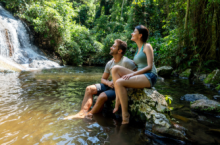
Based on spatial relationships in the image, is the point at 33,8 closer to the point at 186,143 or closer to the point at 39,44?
the point at 39,44

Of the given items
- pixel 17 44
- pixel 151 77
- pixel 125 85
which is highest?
pixel 17 44

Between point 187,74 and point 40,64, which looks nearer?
point 187,74

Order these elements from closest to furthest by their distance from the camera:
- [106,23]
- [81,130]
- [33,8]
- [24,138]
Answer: [24,138]
[81,130]
[33,8]
[106,23]

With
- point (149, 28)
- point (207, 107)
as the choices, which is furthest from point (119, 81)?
point (149, 28)

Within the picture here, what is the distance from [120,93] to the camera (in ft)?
8.73

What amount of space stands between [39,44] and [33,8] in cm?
357

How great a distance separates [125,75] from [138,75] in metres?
0.23

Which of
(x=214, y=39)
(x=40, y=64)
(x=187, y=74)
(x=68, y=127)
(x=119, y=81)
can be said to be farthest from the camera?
(x=40, y=64)

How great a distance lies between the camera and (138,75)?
2.73m

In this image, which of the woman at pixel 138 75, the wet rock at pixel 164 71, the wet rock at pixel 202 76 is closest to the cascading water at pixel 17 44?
the wet rock at pixel 164 71

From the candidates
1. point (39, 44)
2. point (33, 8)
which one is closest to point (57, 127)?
point (33, 8)

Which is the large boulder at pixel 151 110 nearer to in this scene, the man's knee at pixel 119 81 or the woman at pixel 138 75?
the woman at pixel 138 75

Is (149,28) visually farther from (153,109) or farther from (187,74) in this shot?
(153,109)

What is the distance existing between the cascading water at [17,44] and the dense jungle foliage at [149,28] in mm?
1014
